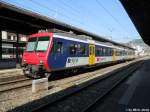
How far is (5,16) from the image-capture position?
2164 cm

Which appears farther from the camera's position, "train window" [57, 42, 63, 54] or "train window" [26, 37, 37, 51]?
"train window" [26, 37, 37, 51]

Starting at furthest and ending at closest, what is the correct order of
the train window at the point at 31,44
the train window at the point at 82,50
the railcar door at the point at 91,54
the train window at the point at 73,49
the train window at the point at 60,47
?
the railcar door at the point at 91,54
the train window at the point at 82,50
the train window at the point at 73,49
the train window at the point at 31,44
the train window at the point at 60,47

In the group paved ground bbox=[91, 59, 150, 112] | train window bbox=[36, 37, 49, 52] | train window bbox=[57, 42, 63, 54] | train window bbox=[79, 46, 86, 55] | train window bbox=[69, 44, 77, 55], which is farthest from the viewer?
train window bbox=[79, 46, 86, 55]

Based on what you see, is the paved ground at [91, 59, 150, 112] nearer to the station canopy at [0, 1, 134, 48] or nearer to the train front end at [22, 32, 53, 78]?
the train front end at [22, 32, 53, 78]

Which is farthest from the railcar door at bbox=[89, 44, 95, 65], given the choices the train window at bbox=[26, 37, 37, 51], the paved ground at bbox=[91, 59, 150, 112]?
the paved ground at bbox=[91, 59, 150, 112]

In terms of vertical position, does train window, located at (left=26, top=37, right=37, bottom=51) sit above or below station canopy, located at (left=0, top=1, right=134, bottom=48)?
below

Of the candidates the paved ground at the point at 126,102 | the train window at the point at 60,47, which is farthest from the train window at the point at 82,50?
the paved ground at the point at 126,102

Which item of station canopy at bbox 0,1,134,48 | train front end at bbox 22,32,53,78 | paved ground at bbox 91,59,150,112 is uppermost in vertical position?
station canopy at bbox 0,1,134,48

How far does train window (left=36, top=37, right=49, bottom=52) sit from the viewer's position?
15.6 meters

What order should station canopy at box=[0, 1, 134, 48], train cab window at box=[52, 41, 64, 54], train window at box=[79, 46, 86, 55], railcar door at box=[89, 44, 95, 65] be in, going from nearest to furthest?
train cab window at box=[52, 41, 64, 54]
station canopy at box=[0, 1, 134, 48]
train window at box=[79, 46, 86, 55]
railcar door at box=[89, 44, 95, 65]

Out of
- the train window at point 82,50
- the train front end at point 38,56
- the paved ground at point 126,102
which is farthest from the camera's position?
the train window at point 82,50

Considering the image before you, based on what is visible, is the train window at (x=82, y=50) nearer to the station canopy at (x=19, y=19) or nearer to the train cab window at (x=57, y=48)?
the train cab window at (x=57, y=48)

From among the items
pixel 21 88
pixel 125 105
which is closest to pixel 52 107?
pixel 125 105

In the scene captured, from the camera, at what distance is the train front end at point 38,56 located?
49.8 ft
